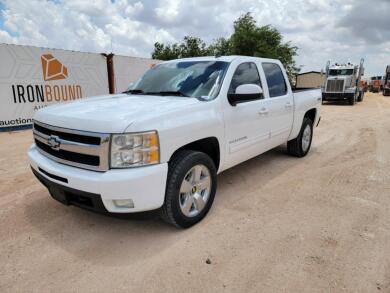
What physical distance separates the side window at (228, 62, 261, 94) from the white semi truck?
18482mm

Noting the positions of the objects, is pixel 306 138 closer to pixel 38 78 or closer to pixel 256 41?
pixel 38 78

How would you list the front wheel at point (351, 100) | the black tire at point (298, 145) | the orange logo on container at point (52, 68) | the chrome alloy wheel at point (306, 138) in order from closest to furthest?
the black tire at point (298, 145)
the chrome alloy wheel at point (306, 138)
the orange logo on container at point (52, 68)
the front wheel at point (351, 100)

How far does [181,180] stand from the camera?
291cm

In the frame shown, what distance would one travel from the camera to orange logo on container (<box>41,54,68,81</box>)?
10617 millimetres

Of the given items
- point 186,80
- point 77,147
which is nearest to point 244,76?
point 186,80

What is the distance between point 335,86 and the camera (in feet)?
67.7

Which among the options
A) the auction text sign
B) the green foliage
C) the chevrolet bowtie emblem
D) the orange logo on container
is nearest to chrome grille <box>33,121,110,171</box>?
the chevrolet bowtie emblem

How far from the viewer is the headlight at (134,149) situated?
8.32 feet

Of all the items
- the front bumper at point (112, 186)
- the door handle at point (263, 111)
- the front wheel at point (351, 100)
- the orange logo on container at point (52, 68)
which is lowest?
the front wheel at point (351, 100)

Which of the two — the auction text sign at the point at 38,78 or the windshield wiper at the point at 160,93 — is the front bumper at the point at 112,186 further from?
the auction text sign at the point at 38,78

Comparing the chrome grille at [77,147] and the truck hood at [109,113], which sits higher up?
the truck hood at [109,113]

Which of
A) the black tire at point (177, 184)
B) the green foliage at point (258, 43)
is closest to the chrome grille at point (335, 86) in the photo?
the green foliage at point (258, 43)

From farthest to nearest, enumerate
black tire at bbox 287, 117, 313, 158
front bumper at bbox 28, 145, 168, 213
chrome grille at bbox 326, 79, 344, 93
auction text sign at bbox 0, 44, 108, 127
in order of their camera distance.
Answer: chrome grille at bbox 326, 79, 344, 93 < auction text sign at bbox 0, 44, 108, 127 < black tire at bbox 287, 117, 313, 158 < front bumper at bbox 28, 145, 168, 213

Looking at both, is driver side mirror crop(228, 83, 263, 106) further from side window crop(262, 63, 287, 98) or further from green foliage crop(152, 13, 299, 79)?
green foliage crop(152, 13, 299, 79)
